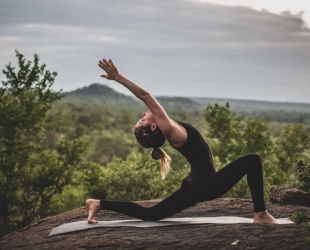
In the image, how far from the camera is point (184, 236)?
651cm

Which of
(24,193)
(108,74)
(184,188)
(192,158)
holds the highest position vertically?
(108,74)

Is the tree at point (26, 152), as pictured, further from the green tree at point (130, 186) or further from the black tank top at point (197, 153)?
the black tank top at point (197, 153)

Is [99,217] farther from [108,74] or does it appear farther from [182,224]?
[108,74]

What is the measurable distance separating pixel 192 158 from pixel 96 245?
182cm

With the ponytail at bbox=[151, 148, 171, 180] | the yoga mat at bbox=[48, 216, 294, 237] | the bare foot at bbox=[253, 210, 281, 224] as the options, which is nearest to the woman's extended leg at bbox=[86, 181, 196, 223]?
the yoga mat at bbox=[48, 216, 294, 237]

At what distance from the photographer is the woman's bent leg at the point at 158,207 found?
Answer: 24.0ft

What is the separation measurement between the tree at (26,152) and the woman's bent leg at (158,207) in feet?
50.1

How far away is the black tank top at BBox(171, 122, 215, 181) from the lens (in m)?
6.91

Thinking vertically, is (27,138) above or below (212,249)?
above

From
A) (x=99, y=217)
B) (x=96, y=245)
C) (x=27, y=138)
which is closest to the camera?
(x=96, y=245)

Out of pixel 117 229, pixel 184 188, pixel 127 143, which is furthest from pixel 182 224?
pixel 127 143

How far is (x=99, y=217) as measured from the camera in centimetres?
852

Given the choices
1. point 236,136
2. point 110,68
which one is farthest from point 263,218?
point 236,136

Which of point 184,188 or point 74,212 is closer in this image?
point 184,188
